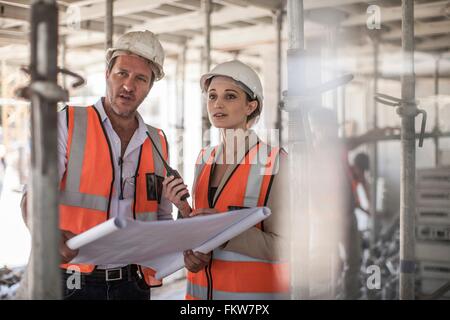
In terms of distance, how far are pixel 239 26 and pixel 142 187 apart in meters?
5.31

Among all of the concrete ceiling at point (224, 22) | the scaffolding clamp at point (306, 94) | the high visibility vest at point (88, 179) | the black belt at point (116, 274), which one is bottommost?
the black belt at point (116, 274)

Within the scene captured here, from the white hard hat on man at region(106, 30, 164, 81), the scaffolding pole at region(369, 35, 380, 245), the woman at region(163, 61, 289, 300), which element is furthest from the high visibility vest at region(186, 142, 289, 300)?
the scaffolding pole at region(369, 35, 380, 245)

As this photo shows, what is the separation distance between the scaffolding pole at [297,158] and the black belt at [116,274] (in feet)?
2.71

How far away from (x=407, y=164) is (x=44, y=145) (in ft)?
6.87

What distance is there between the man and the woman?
0.81 ft

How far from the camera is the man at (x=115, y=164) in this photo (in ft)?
7.81

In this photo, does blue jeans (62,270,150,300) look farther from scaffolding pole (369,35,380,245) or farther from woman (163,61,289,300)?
scaffolding pole (369,35,380,245)

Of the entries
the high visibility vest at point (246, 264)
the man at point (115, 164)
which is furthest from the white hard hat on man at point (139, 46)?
the high visibility vest at point (246, 264)

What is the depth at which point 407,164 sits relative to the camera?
2.89 metres

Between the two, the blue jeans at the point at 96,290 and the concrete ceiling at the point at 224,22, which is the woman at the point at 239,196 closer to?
the blue jeans at the point at 96,290

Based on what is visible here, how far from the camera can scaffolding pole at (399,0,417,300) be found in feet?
9.36
